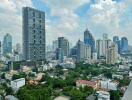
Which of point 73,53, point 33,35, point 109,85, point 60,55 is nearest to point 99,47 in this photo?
point 73,53

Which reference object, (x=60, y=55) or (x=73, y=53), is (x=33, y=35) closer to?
(x=60, y=55)

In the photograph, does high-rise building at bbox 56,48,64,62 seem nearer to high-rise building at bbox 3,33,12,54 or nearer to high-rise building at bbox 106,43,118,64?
high-rise building at bbox 106,43,118,64

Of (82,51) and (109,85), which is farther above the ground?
(82,51)

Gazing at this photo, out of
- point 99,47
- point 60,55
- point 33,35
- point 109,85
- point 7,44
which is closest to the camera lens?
point 109,85

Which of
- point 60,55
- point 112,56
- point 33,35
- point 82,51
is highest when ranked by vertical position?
point 33,35

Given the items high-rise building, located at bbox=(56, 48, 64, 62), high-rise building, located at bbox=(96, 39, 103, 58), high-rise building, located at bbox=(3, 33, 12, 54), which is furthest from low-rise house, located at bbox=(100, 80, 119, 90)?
high-rise building, located at bbox=(3, 33, 12, 54)

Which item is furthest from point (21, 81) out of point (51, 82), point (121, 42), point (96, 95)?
point (121, 42)

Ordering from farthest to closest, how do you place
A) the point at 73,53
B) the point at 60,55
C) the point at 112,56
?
the point at 73,53 → the point at 60,55 → the point at 112,56

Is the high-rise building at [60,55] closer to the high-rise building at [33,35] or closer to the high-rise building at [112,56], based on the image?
the high-rise building at [33,35]
